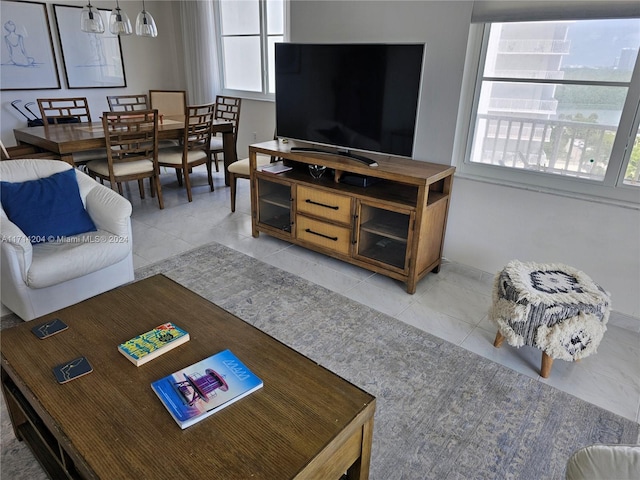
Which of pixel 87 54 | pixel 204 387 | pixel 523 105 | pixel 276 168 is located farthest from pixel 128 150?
pixel 523 105

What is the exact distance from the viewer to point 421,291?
2.76 m

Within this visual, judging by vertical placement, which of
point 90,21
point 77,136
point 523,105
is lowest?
point 77,136

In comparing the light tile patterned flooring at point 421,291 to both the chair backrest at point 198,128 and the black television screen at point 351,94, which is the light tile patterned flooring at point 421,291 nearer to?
the chair backrest at point 198,128

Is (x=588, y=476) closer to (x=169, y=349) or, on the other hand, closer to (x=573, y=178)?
(x=169, y=349)

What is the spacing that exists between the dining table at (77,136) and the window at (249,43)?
0.98 meters

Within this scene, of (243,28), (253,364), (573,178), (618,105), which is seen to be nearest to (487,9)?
(618,105)

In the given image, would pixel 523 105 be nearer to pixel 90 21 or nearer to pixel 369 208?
pixel 369 208

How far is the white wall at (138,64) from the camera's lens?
15.9 ft

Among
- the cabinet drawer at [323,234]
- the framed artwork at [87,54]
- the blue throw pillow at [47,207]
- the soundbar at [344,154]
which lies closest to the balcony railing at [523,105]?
the soundbar at [344,154]

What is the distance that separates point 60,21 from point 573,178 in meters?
5.58

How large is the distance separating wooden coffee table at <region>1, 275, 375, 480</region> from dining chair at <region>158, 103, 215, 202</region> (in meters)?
2.64

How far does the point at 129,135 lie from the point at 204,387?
120 inches

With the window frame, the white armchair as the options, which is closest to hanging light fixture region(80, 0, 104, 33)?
the white armchair

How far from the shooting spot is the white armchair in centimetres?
208
